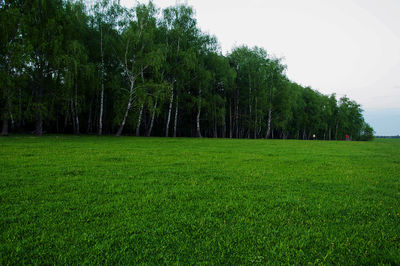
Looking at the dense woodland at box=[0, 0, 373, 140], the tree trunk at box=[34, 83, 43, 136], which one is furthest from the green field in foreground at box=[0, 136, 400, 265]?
the tree trunk at box=[34, 83, 43, 136]

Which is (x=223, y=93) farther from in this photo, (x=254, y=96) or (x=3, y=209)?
(x=3, y=209)

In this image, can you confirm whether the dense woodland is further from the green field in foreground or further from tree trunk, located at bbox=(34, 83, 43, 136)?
the green field in foreground

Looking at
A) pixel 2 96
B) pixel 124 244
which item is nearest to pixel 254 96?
pixel 2 96

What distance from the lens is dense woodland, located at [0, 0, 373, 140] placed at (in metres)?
18.5

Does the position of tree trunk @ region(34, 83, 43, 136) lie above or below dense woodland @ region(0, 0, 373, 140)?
below

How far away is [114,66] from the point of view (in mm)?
28000

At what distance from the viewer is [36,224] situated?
285 cm

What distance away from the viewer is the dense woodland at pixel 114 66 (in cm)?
1850

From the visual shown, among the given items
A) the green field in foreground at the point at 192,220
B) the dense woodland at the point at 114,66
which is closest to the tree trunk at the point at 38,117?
the dense woodland at the point at 114,66

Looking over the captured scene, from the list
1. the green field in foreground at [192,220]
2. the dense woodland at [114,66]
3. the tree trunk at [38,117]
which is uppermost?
the dense woodland at [114,66]

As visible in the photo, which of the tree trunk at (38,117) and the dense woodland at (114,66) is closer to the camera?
the dense woodland at (114,66)

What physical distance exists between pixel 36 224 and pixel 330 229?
4416 mm

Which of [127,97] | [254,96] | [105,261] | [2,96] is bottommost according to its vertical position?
[105,261]

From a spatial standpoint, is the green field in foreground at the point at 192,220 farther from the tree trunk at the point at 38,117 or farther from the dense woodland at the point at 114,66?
the tree trunk at the point at 38,117
